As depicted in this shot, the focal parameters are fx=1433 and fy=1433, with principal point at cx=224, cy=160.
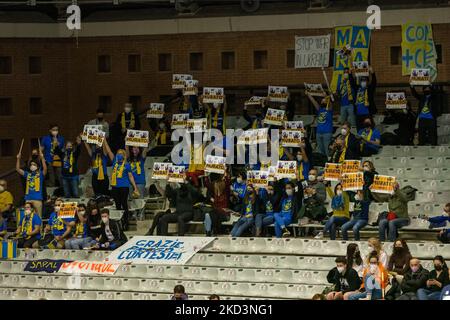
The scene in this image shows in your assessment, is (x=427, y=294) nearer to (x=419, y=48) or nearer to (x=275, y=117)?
(x=275, y=117)

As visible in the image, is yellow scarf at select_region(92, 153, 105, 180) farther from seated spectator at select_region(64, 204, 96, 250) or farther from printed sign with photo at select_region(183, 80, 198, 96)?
printed sign with photo at select_region(183, 80, 198, 96)

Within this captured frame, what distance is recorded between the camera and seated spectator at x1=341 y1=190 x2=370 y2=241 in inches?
1059

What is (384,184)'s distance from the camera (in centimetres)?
→ 2675

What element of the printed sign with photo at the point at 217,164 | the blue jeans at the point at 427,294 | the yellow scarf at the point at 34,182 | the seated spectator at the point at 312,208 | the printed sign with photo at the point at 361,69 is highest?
the printed sign with photo at the point at 361,69

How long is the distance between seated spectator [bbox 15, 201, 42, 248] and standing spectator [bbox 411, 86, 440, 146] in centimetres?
849

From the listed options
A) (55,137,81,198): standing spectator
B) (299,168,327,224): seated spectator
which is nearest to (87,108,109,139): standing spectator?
(55,137,81,198): standing spectator

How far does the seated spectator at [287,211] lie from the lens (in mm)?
28031

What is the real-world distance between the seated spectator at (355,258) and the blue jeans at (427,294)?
4.52ft

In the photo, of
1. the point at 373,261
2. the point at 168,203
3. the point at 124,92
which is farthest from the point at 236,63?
the point at 373,261

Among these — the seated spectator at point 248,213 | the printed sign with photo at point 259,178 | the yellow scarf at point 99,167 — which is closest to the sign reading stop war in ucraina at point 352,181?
the printed sign with photo at point 259,178

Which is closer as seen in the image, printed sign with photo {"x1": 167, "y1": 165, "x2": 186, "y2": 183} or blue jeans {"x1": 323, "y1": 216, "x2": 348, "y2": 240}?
blue jeans {"x1": 323, "y1": 216, "x2": 348, "y2": 240}

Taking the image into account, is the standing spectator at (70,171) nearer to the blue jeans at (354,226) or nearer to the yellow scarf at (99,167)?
the yellow scarf at (99,167)

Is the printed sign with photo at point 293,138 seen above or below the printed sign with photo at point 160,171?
above
